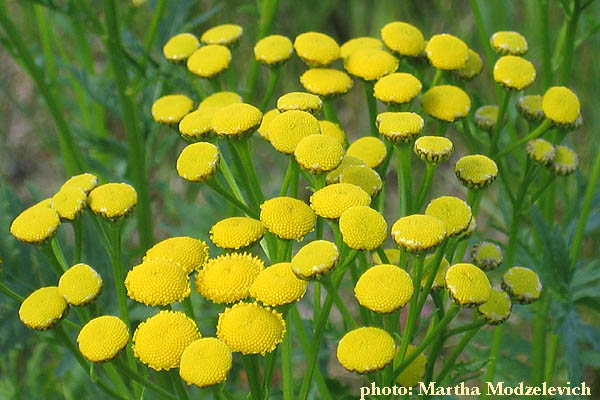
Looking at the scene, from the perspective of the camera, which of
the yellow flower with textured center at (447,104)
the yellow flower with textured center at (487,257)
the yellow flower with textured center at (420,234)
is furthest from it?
the yellow flower with textured center at (447,104)

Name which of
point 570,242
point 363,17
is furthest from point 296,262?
point 363,17

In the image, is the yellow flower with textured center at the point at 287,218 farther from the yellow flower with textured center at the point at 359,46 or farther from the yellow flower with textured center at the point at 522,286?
the yellow flower with textured center at the point at 359,46

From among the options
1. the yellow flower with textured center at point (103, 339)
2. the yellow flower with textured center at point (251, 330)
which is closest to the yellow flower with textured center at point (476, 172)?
the yellow flower with textured center at point (251, 330)

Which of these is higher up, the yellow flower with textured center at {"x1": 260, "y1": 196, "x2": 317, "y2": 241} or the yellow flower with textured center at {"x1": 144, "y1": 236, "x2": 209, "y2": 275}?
the yellow flower with textured center at {"x1": 260, "y1": 196, "x2": 317, "y2": 241}

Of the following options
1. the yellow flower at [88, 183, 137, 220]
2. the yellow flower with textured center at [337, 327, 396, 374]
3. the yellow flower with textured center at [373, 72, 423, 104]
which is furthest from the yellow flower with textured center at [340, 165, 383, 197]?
the yellow flower at [88, 183, 137, 220]

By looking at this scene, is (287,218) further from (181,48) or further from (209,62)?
(181,48)

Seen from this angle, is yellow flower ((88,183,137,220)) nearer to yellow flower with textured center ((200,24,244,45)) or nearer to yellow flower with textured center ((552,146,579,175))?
yellow flower with textured center ((200,24,244,45))

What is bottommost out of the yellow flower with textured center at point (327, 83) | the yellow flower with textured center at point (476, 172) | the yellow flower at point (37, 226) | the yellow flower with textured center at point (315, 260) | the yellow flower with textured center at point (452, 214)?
the yellow flower with textured center at point (452, 214)

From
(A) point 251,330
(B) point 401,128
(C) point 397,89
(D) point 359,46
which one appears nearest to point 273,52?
(D) point 359,46
